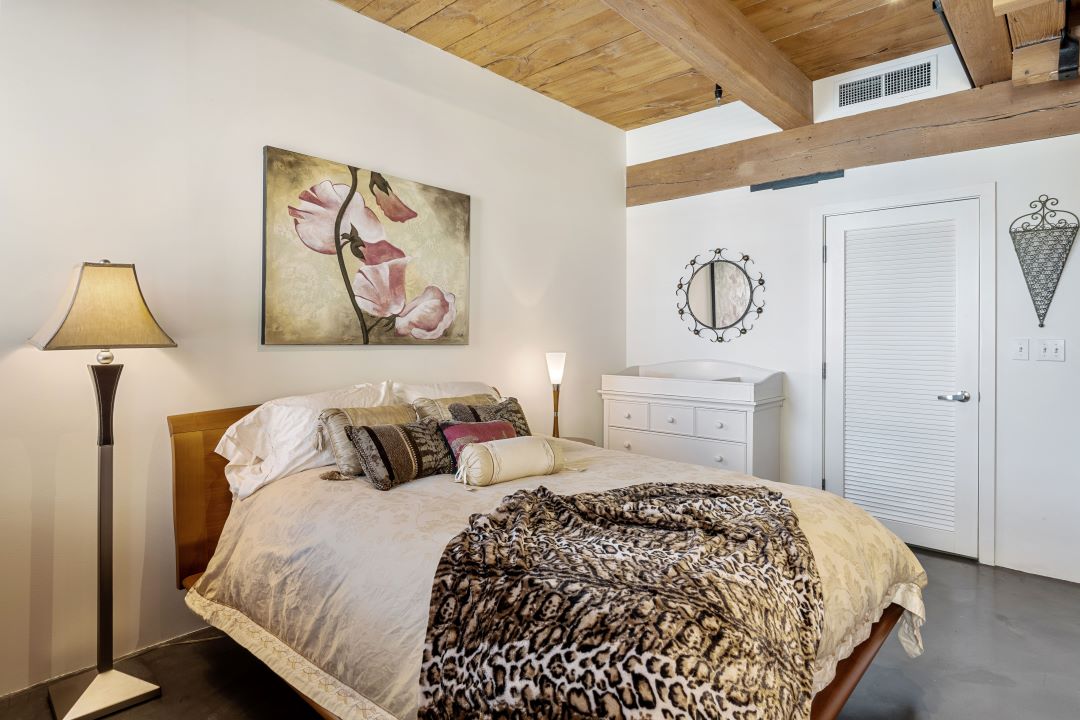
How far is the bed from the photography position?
1.54m

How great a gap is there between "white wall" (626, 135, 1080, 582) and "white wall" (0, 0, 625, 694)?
1815 mm

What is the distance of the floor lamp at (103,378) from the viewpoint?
191cm

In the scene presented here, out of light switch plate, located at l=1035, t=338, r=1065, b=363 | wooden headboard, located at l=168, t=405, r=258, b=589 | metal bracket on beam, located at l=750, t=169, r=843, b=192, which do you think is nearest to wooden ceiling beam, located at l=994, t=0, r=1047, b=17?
metal bracket on beam, located at l=750, t=169, r=843, b=192

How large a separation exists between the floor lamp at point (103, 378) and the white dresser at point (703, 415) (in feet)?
9.28

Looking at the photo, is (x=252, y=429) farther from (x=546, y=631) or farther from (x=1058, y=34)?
(x=1058, y=34)

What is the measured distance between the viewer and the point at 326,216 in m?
2.82

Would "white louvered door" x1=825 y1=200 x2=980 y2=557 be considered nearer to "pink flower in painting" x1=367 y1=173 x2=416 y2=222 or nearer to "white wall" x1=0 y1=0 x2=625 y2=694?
"white wall" x1=0 y1=0 x2=625 y2=694

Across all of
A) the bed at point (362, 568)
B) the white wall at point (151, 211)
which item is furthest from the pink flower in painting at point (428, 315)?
the bed at point (362, 568)

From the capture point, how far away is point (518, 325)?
3.84m

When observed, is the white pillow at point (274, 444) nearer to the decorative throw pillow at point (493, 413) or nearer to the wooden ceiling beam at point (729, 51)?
the decorative throw pillow at point (493, 413)

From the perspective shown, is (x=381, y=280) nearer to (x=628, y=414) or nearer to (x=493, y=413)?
(x=493, y=413)

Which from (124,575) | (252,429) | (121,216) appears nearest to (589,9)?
(121,216)

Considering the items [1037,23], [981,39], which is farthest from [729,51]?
[1037,23]

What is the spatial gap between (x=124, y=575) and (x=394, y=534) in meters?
1.33
